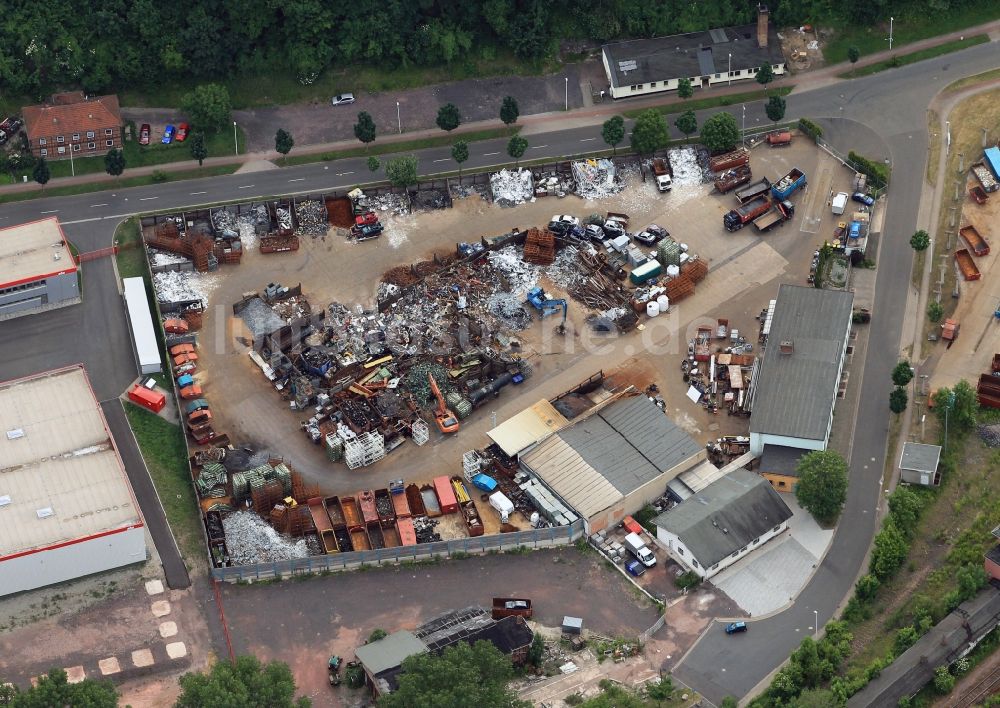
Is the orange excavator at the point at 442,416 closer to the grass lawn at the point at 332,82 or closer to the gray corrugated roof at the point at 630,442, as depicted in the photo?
the gray corrugated roof at the point at 630,442

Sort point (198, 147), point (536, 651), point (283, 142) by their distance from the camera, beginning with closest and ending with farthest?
point (536, 651), point (198, 147), point (283, 142)

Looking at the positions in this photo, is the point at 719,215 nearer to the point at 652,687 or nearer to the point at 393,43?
the point at 393,43

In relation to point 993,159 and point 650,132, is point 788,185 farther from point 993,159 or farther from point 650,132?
point 993,159

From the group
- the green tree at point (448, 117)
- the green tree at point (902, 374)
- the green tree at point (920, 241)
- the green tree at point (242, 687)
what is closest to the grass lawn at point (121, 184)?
the green tree at point (448, 117)

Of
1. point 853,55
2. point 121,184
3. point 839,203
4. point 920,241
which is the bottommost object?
point 920,241

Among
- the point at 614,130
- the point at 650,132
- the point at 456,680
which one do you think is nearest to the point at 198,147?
the point at 614,130

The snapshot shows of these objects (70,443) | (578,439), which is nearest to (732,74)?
(578,439)

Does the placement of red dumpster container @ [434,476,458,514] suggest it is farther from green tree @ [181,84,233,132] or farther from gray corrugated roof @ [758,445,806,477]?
green tree @ [181,84,233,132]
